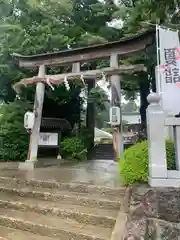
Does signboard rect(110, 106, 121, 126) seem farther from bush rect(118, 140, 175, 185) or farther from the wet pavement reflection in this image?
bush rect(118, 140, 175, 185)

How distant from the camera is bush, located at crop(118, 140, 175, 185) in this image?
420cm

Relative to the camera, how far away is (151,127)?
3.95 meters

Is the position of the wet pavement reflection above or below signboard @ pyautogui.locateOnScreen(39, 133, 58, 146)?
below

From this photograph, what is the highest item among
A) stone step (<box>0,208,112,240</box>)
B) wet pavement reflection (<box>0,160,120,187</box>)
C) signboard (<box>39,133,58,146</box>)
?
signboard (<box>39,133,58,146</box>)

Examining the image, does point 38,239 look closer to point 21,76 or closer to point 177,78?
point 177,78

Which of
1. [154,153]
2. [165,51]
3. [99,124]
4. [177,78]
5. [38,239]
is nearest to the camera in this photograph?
[38,239]

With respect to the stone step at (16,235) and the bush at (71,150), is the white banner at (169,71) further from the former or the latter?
the bush at (71,150)

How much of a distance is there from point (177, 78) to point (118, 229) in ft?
12.8

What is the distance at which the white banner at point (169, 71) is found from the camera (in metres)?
5.28

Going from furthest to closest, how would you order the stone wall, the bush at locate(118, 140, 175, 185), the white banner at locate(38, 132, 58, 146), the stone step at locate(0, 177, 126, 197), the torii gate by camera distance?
the white banner at locate(38, 132, 58, 146)
the torii gate
the stone step at locate(0, 177, 126, 197)
the bush at locate(118, 140, 175, 185)
the stone wall

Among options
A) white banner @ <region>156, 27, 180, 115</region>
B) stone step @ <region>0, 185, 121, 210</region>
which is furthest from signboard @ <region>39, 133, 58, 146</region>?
white banner @ <region>156, 27, 180, 115</region>

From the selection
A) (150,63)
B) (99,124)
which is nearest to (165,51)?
(150,63)

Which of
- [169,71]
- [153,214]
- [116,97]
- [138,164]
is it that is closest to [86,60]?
[116,97]

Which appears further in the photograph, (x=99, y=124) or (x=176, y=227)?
(x=99, y=124)
